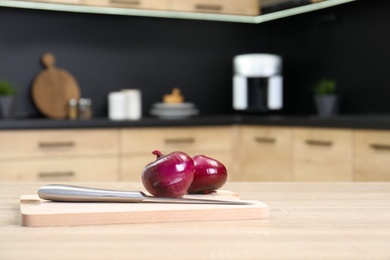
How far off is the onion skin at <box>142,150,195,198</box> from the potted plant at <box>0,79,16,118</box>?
102 inches

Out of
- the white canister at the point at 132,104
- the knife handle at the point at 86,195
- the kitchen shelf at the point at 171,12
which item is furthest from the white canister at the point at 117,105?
the knife handle at the point at 86,195

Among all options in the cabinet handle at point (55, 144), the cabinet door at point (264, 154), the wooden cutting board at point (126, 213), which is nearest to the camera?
the wooden cutting board at point (126, 213)

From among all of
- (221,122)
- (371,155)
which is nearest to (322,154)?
(371,155)

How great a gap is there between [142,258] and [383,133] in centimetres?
226

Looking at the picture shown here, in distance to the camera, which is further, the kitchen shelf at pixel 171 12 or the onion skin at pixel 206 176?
the kitchen shelf at pixel 171 12

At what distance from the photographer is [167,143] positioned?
3473 millimetres

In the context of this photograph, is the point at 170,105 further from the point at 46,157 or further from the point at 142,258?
the point at 142,258

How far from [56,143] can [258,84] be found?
4.26ft

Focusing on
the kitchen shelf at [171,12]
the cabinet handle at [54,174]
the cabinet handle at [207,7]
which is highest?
the cabinet handle at [207,7]

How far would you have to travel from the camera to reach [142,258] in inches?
27.0

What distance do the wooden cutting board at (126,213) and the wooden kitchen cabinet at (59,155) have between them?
226 centimetres

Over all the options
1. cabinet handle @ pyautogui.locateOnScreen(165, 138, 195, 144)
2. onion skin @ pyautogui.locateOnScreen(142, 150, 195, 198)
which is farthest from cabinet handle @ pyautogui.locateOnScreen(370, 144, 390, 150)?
onion skin @ pyautogui.locateOnScreen(142, 150, 195, 198)

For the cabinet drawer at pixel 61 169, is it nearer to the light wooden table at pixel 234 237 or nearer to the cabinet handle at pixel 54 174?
the cabinet handle at pixel 54 174

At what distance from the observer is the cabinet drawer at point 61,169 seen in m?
3.14
